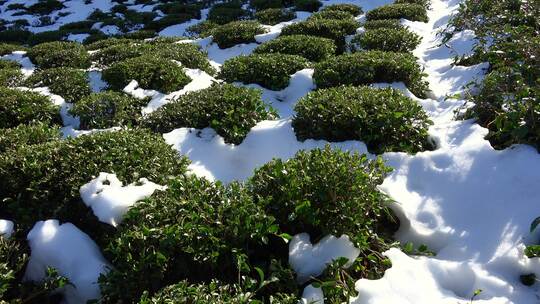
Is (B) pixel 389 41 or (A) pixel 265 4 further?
(A) pixel 265 4

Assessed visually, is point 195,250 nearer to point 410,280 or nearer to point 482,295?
point 410,280

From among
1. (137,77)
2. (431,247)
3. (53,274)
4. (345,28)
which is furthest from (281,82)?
(53,274)

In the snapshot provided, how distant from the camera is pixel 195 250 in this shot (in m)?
4.32

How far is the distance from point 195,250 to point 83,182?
2.29 metres

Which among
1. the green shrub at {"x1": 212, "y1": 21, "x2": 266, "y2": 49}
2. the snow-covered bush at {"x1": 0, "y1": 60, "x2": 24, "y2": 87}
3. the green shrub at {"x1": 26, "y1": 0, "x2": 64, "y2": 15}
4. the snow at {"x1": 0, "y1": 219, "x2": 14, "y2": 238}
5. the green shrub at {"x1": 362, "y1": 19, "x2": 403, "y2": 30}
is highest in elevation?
the snow at {"x1": 0, "y1": 219, "x2": 14, "y2": 238}

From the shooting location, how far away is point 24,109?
28.8 feet

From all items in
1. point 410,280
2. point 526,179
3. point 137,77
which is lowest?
point 137,77

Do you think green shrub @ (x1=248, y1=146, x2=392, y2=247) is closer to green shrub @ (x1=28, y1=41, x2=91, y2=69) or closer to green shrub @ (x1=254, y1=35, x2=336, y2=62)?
green shrub @ (x1=254, y1=35, x2=336, y2=62)

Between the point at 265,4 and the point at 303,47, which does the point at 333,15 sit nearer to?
the point at 303,47

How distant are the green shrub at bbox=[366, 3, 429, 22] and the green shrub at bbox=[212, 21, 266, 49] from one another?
3.76 m

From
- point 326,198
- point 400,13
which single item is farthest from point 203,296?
point 400,13

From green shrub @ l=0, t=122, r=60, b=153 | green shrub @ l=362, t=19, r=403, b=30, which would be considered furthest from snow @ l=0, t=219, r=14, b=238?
green shrub @ l=362, t=19, r=403, b=30

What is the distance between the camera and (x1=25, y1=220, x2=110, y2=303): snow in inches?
182

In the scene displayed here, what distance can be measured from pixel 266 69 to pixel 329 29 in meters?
4.09
